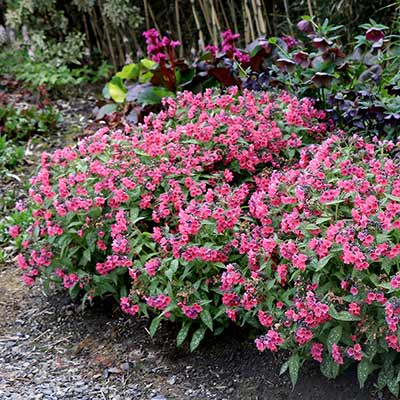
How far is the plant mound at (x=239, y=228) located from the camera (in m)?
2.29

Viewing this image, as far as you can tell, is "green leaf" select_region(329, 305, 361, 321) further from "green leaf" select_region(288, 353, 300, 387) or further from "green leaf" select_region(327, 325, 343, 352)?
"green leaf" select_region(288, 353, 300, 387)

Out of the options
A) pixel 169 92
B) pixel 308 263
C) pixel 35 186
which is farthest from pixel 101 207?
pixel 169 92

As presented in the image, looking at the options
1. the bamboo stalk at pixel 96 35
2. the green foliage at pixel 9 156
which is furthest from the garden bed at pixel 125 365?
the bamboo stalk at pixel 96 35

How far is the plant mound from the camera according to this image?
2.29 meters

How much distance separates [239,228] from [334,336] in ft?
2.04

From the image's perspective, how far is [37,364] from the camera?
3.05 m

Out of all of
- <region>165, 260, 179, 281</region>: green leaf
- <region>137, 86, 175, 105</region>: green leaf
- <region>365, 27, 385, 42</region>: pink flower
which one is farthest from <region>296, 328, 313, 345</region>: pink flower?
<region>137, 86, 175, 105</region>: green leaf

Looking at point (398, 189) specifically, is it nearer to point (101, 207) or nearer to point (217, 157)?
point (217, 157)

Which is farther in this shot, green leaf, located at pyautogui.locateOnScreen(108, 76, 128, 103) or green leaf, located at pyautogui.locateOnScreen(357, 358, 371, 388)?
green leaf, located at pyautogui.locateOnScreen(108, 76, 128, 103)

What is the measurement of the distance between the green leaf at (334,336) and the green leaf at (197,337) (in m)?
0.59

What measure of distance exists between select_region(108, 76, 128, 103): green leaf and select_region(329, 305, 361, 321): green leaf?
3.11 meters

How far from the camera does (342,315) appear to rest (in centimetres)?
223

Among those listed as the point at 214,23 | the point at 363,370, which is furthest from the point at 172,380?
the point at 214,23

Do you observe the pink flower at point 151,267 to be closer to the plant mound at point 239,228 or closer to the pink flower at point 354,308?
the plant mound at point 239,228
